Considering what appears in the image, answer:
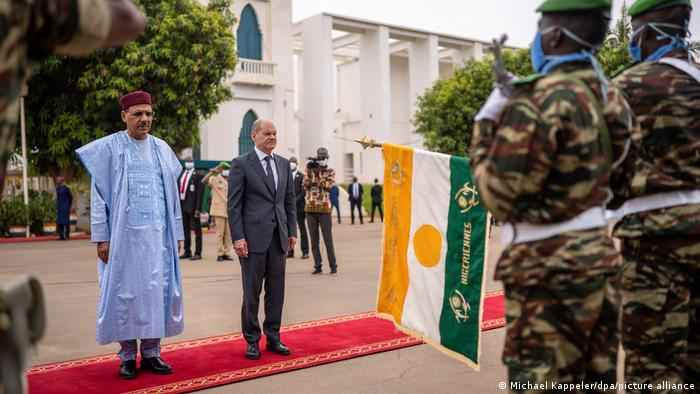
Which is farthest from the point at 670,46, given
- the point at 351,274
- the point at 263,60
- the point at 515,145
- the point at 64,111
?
the point at 263,60

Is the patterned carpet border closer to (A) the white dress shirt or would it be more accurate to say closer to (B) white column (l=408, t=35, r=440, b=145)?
(A) the white dress shirt

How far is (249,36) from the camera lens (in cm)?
3222

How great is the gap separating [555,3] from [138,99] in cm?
363

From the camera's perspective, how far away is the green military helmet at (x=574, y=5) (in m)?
2.62

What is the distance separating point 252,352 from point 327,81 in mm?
32462

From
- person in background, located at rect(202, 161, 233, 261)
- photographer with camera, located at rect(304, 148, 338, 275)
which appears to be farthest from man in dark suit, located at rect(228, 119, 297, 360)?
person in background, located at rect(202, 161, 233, 261)

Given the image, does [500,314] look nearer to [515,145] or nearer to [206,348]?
[206,348]

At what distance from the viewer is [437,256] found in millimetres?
5238

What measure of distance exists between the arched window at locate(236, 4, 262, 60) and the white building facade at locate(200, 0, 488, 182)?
0.16ft

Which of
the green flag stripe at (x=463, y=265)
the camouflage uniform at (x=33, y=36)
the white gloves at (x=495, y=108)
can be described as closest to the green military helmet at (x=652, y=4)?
the white gloves at (x=495, y=108)

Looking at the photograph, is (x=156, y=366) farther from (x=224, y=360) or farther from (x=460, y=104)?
(x=460, y=104)

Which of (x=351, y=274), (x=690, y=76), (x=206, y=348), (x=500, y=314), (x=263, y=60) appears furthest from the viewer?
(x=263, y=60)

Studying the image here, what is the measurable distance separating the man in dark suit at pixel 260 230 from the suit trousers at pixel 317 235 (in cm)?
502

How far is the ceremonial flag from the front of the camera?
4930mm
